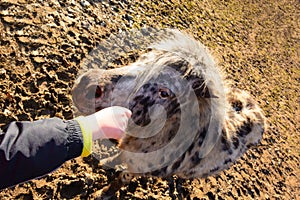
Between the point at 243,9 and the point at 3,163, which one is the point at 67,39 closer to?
the point at 3,163

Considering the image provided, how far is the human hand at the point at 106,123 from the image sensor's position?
202 cm

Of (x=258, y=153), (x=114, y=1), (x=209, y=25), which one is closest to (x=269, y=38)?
(x=209, y=25)

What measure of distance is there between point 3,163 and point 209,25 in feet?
20.1

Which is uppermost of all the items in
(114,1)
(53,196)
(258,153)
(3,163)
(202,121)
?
(114,1)

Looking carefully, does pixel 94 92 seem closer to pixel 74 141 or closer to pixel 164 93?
pixel 164 93

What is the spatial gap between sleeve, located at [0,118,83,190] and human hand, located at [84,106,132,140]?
0.35ft

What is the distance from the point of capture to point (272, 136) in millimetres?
5938

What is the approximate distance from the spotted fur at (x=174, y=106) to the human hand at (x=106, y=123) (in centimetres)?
47

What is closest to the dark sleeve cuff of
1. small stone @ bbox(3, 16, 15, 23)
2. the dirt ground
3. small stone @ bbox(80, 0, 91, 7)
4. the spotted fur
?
the spotted fur

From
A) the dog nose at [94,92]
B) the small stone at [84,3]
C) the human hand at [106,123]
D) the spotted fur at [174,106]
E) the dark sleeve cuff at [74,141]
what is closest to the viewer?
the dark sleeve cuff at [74,141]


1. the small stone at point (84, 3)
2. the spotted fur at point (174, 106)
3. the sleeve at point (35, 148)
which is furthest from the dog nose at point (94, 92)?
the small stone at point (84, 3)

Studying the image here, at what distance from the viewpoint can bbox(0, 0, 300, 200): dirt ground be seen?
3361 mm

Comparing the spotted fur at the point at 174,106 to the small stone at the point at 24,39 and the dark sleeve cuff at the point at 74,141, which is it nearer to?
the dark sleeve cuff at the point at 74,141

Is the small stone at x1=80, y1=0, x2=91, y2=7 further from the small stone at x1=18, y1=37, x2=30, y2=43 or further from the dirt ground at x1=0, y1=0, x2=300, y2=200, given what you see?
the small stone at x1=18, y1=37, x2=30, y2=43
